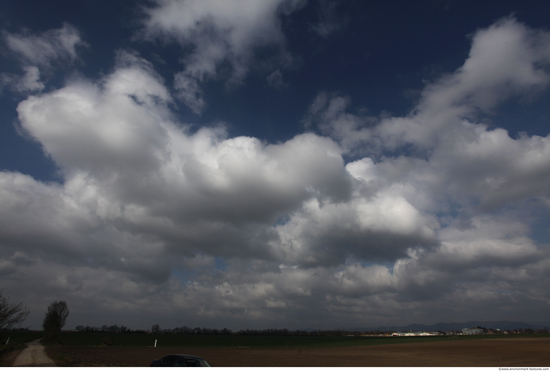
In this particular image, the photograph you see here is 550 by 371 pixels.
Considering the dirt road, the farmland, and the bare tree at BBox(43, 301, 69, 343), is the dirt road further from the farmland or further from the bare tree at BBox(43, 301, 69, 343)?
the bare tree at BBox(43, 301, 69, 343)

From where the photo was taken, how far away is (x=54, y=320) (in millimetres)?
93875

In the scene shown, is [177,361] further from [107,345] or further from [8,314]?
[107,345]

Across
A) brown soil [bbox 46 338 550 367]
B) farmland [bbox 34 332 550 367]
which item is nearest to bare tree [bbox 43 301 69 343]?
farmland [bbox 34 332 550 367]

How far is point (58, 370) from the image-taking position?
72.4 feet

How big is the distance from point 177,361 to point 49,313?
352 feet

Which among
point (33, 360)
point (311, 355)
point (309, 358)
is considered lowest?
point (311, 355)

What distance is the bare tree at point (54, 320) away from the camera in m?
87.1

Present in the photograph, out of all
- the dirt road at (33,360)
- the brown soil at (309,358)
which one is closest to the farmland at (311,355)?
the brown soil at (309,358)

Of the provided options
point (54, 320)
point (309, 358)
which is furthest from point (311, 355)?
point (54, 320)

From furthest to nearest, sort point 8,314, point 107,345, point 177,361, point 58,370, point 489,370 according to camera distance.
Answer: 1. point 107,345
2. point 8,314
3. point 489,370
4. point 58,370
5. point 177,361

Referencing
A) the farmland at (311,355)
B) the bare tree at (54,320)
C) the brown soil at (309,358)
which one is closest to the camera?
the brown soil at (309,358)

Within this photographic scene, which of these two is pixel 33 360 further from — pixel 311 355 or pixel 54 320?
pixel 54 320

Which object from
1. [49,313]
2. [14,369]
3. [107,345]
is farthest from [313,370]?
[49,313]

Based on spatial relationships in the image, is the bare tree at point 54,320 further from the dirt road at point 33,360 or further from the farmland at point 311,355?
the dirt road at point 33,360
